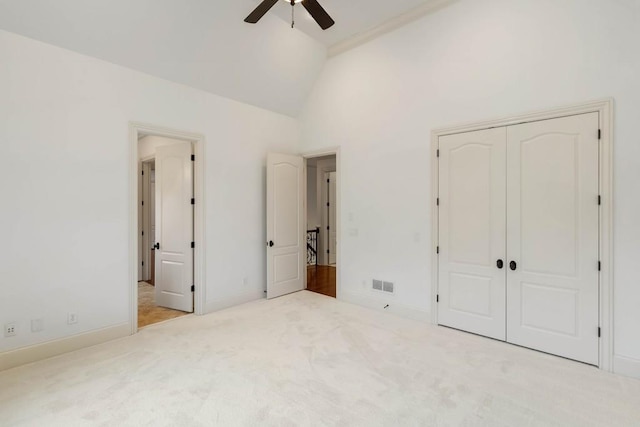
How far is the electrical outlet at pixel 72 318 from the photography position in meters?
3.12

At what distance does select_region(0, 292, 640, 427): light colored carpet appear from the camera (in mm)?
2125

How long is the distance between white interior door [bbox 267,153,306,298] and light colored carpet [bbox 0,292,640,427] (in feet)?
4.96

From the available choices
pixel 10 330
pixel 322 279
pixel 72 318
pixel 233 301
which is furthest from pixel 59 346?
pixel 322 279

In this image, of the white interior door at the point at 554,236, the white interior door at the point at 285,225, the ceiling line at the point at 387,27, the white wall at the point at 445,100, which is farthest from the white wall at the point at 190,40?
the white interior door at the point at 554,236

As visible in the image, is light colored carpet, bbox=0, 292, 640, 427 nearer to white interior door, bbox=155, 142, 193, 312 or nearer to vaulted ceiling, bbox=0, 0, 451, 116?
white interior door, bbox=155, 142, 193, 312

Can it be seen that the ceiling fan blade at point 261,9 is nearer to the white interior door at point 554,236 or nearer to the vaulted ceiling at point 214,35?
the vaulted ceiling at point 214,35

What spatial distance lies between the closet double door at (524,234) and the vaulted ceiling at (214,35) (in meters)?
2.03

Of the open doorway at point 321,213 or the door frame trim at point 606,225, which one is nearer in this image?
the door frame trim at point 606,225

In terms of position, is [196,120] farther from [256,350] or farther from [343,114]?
[256,350]

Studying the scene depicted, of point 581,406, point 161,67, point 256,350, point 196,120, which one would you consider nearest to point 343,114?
point 196,120

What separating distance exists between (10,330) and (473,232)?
15.8ft

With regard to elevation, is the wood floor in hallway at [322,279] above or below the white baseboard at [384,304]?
below

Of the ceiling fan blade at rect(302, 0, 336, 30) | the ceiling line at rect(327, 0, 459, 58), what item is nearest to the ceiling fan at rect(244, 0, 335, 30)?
the ceiling fan blade at rect(302, 0, 336, 30)

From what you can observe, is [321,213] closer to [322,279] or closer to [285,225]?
[322,279]
